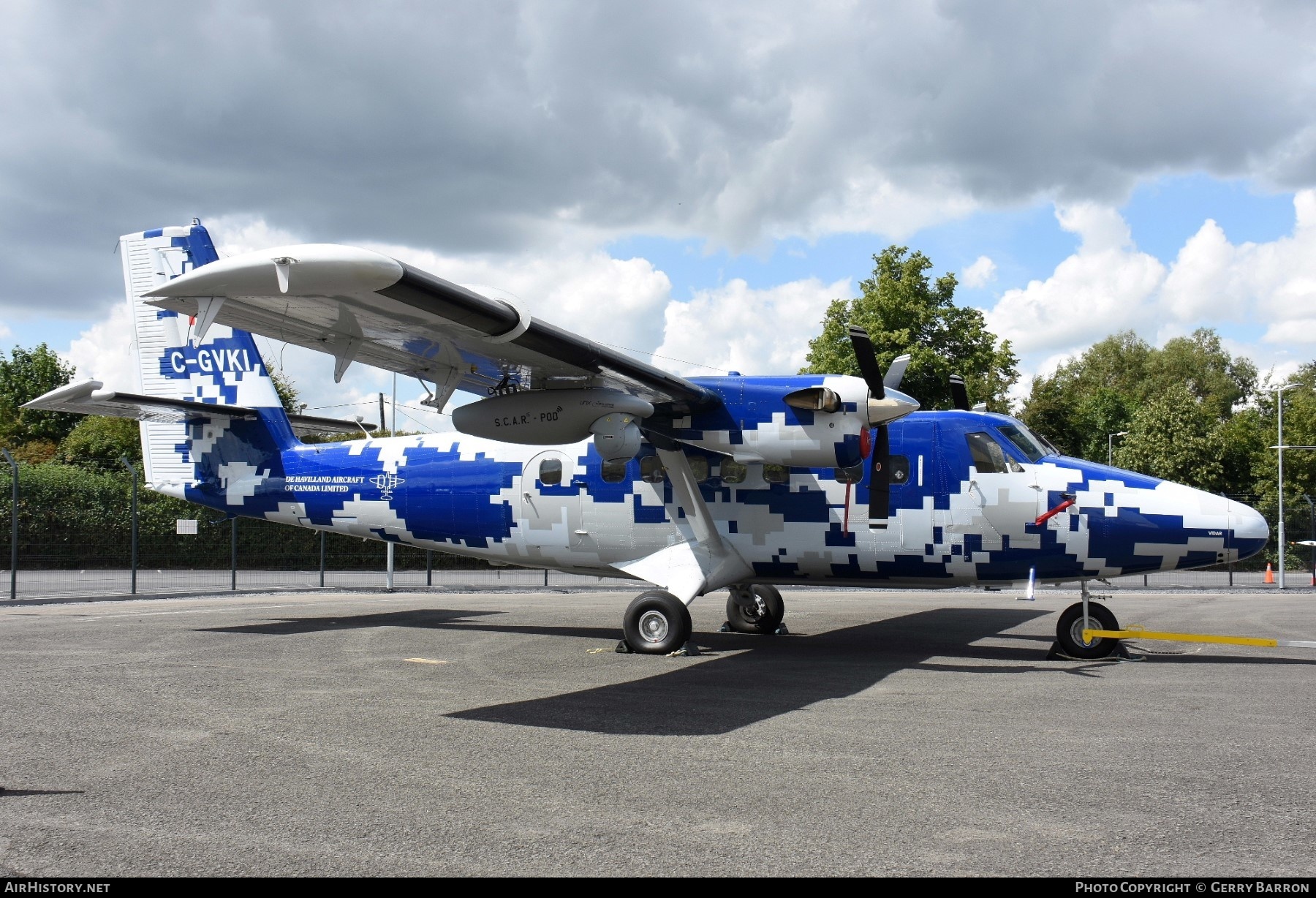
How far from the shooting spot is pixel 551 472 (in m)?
13.9

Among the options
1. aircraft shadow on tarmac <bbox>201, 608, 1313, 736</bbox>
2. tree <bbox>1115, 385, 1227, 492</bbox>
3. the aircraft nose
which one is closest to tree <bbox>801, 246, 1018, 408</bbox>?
tree <bbox>1115, 385, 1227, 492</bbox>

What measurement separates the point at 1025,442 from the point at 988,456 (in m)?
0.54

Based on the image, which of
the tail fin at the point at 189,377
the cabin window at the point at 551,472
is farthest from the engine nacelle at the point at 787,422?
the tail fin at the point at 189,377

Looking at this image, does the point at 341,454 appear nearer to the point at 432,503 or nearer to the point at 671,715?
the point at 432,503

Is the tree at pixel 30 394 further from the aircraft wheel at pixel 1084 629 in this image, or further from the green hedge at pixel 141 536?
the aircraft wheel at pixel 1084 629

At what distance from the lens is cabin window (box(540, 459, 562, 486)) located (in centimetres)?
1380

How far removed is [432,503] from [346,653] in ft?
9.53

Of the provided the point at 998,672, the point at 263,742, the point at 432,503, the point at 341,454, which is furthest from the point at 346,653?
the point at 998,672

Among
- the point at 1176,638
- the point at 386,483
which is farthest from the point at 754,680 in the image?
the point at 386,483

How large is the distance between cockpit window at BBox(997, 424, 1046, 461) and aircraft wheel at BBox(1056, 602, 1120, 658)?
1.86 m

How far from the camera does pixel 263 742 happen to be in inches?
276

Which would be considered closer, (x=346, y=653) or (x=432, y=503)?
(x=346, y=653)

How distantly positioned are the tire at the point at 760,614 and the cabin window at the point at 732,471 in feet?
9.58

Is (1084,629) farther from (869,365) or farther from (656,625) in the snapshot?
(656,625)
